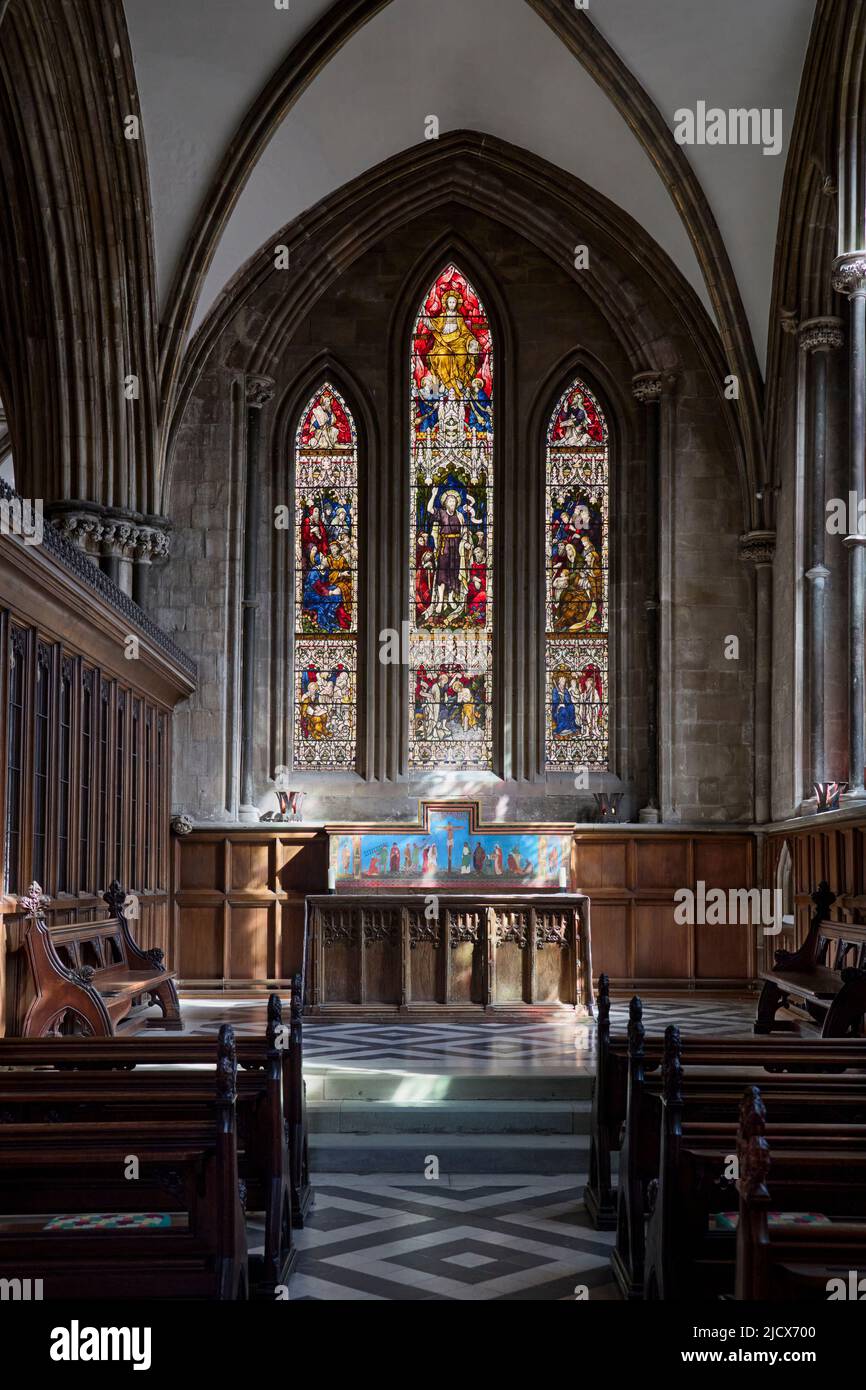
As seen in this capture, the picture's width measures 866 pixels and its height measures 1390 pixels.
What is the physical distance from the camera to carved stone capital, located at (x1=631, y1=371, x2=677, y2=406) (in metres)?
16.8

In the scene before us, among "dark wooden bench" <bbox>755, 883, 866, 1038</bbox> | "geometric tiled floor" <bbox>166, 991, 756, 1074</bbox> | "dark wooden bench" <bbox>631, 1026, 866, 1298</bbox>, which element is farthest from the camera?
"geometric tiled floor" <bbox>166, 991, 756, 1074</bbox>

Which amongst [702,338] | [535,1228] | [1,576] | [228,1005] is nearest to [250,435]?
[702,338]

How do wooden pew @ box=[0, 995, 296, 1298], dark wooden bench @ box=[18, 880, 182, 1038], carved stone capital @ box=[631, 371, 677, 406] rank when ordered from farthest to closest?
1. carved stone capital @ box=[631, 371, 677, 406]
2. dark wooden bench @ box=[18, 880, 182, 1038]
3. wooden pew @ box=[0, 995, 296, 1298]

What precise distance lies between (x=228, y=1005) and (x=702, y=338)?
8.61m

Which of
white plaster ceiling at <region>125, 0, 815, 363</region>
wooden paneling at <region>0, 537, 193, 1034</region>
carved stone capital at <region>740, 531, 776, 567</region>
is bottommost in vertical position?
wooden paneling at <region>0, 537, 193, 1034</region>

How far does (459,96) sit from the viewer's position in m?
16.2

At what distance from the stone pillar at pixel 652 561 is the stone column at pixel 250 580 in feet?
Result: 13.8

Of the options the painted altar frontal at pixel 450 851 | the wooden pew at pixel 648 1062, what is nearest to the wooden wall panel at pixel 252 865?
the painted altar frontal at pixel 450 851

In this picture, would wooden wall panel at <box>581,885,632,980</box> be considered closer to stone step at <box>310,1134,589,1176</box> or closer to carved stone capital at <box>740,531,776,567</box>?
carved stone capital at <box>740,531,776,567</box>

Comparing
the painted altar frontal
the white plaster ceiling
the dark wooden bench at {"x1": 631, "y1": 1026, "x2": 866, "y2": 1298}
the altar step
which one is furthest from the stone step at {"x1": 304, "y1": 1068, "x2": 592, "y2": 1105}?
the white plaster ceiling

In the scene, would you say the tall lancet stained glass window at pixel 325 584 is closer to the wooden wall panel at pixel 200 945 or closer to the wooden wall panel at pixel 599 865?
the wooden wall panel at pixel 200 945

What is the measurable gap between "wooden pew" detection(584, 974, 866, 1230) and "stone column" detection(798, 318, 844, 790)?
21.5ft

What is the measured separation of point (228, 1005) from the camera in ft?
46.7

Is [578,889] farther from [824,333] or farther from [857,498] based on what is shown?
[824,333]
